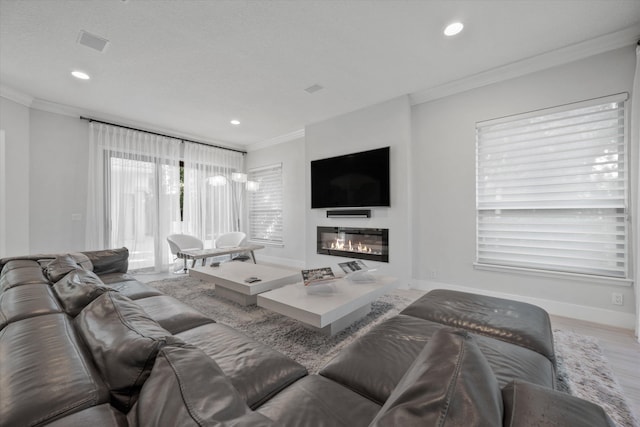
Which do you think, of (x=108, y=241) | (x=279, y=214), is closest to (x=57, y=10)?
(x=108, y=241)

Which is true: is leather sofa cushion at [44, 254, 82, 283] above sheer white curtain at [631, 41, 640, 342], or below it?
below

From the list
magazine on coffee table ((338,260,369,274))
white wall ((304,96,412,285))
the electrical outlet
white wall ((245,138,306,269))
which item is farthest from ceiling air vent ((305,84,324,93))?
the electrical outlet

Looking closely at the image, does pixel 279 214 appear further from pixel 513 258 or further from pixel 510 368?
pixel 510 368

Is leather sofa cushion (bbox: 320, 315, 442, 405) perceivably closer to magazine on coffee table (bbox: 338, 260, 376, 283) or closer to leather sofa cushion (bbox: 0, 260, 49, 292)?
magazine on coffee table (bbox: 338, 260, 376, 283)

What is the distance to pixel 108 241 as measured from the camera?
4.30 m

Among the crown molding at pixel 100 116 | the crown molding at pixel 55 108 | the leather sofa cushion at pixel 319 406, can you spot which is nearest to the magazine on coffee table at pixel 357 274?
the leather sofa cushion at pixel 319 406

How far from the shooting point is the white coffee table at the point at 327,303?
185 centimetres

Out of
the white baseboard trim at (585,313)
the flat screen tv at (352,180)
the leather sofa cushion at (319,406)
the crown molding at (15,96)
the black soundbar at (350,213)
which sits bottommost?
the white baseboard trim at (585,313)

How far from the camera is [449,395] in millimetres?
494

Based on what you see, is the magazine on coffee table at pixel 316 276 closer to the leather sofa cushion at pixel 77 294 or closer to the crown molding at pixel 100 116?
the leather sofa cushion at pixel 77 294

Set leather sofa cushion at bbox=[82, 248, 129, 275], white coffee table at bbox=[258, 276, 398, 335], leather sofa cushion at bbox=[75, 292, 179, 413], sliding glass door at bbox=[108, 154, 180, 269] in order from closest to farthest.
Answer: leather sofa cushion at bbox=[75, 292, 179, 413] → white coffee table at bbox=[258, 276, 398, 335] → leather sofa cushion at bbox=[82, 248, 129, 275] → sliding glass door at bbox=[108, 154, 180, 269]

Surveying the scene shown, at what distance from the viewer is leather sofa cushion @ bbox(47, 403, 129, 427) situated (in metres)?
0.54

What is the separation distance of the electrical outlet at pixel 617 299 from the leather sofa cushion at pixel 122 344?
147 inches

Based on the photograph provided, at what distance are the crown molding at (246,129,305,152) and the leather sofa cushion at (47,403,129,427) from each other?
505 cm
